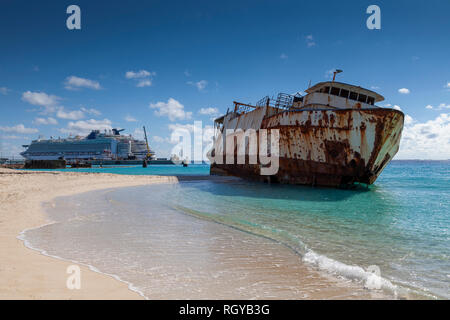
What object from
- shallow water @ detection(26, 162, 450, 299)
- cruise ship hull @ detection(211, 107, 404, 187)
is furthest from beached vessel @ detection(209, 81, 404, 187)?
shallow water @ detection(26, 162, 450, 299)

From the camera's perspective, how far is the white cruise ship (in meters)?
94.4

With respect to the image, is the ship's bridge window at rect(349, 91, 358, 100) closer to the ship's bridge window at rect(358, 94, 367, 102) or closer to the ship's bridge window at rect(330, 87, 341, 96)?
the ship's bridge window at rect(358, 94, 367, 102)

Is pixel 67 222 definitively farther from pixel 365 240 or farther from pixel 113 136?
pixel 113 136

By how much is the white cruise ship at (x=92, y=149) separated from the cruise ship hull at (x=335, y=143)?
8460cm

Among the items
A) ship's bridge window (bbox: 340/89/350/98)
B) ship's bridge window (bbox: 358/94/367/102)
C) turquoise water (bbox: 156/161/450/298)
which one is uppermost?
ship's bridge window (bbox: 340/89/350/98)

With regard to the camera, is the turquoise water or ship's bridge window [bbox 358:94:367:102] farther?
ship's bridge window [bbox 358:94:367:102]

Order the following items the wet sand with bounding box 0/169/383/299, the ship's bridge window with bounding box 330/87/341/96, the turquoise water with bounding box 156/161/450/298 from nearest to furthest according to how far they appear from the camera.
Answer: the wet sand with bounding box 0/169/383/299 → the turquoise water with bounding box 156/161/450/298 → the ship's bridge window with bounding box 330/87/341/96

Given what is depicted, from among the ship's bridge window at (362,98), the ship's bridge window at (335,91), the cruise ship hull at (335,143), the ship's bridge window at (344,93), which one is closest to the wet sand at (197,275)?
the cruise ship hull at (335,143)

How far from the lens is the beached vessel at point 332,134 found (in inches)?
489

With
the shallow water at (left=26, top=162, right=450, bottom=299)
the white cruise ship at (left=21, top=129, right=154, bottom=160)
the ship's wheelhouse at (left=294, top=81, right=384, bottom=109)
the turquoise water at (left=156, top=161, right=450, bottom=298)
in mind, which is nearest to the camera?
the shallow water at (left=26, top=162, right=450, bottom=299)

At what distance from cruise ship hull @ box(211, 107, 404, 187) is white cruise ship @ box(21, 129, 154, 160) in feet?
278

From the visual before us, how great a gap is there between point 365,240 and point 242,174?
18.3 meters

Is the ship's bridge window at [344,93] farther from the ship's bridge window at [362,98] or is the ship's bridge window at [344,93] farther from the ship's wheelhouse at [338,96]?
the ship's bridge window at [362,98]

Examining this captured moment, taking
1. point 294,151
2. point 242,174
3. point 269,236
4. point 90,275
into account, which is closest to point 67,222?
point 90,275
